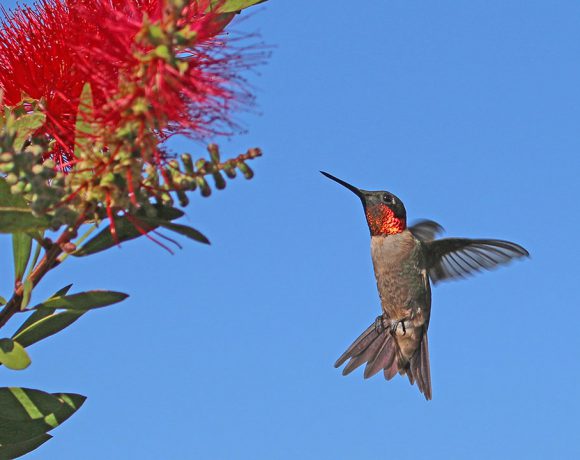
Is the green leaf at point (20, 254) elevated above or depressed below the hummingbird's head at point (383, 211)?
below

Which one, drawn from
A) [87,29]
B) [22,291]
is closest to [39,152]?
[22,291]

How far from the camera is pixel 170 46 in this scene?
139cm

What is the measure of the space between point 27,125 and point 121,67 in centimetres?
26

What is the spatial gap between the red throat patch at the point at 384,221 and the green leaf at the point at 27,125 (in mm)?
2986

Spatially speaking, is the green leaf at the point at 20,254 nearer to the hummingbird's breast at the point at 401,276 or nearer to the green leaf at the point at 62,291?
the green leaf at the point at 62,291

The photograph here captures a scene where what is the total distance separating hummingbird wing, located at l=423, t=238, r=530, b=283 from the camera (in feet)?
14.9

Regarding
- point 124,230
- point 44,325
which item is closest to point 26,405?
point 44,325

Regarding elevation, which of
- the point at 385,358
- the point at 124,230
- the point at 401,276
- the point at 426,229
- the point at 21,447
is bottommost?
the point at 21,447

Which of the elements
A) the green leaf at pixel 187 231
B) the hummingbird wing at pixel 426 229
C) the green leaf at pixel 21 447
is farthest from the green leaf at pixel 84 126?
the hummingbird wing at pixel 426 229

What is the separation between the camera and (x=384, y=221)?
452 centimetres

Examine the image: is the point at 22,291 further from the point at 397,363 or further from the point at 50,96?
the point at 397,363

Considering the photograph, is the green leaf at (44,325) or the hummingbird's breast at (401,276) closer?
the green leaf at (44,325)

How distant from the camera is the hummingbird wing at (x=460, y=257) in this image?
454cm

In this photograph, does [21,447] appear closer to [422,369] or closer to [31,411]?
[31,411]
